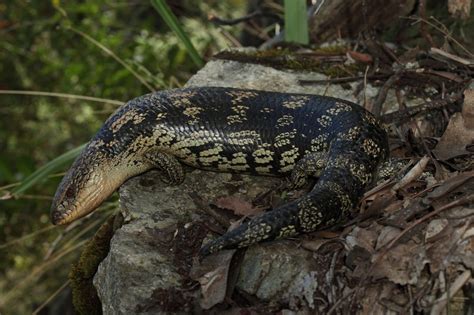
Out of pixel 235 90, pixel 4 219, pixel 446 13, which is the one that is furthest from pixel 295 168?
pixel 4 219

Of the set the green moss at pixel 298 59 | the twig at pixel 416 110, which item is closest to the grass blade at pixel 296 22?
the green moss at pixel 298 59

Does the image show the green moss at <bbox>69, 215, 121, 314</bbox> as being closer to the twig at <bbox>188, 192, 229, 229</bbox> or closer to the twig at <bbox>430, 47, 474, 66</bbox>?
the twig at <bbox>188, 192, 229, 229</bbox>

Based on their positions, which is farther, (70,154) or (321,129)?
(70,154)

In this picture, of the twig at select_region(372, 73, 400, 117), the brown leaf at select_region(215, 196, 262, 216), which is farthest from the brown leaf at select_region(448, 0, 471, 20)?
the brown leaf at select_region(215, 196, 262, 216)

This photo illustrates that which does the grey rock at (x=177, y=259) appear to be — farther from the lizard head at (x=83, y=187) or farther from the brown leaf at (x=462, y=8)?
the brown leaf at (x=462, y=8)

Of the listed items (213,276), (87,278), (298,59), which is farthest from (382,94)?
(87,278)

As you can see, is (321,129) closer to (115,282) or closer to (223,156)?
(223,156)
